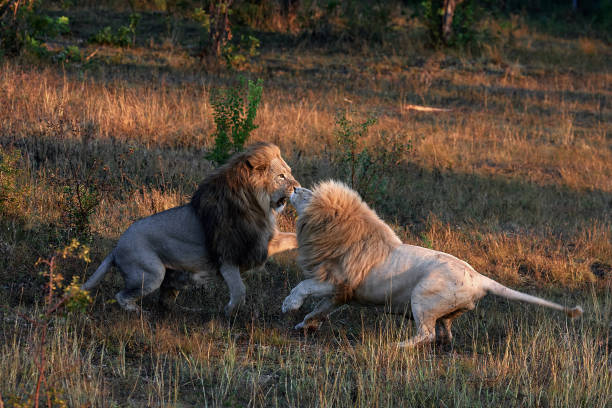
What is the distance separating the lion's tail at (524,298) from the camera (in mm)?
4953

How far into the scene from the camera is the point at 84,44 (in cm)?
1623

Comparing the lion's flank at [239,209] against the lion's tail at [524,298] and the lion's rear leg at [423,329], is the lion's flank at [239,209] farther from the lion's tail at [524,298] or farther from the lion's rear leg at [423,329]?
the lion's tail at [524,298]

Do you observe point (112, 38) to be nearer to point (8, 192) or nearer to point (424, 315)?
point (8, 192)

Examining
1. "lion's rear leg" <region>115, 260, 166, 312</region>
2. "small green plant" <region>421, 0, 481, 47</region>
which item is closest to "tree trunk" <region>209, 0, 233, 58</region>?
"small green plant" <region>421, 0, 481, 47</region>

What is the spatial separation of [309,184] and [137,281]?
12.8 ft

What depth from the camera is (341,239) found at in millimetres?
5363

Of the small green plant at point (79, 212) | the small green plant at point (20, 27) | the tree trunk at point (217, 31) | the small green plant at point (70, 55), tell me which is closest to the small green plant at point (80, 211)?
the small green plant at point (79, 212)

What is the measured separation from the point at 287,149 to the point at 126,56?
670 cm

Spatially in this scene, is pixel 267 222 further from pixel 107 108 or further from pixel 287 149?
pixel 107 108

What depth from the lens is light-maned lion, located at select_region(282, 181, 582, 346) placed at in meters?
5.11

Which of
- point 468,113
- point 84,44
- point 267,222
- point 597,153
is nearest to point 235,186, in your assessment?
point 267,222

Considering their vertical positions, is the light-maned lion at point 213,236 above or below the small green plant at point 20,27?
below

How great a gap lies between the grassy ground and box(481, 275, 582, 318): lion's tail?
23 centimetres

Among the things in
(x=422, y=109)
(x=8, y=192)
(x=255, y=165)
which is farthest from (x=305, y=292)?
(x=422, y=109)
